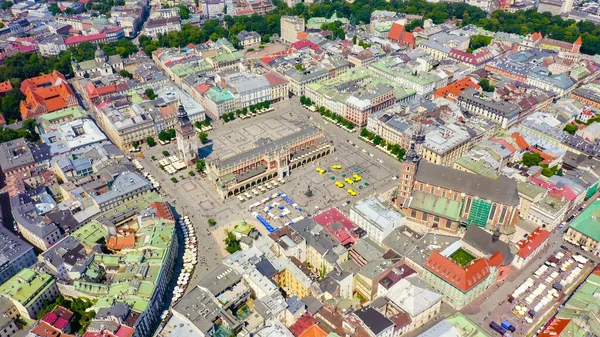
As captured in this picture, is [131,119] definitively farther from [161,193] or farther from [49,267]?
[49,267]

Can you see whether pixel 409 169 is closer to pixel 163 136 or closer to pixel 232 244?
pixel 232 244

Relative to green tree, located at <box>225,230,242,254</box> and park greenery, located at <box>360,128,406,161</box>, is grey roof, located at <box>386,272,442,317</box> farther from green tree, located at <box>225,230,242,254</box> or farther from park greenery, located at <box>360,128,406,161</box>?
park greenery, located at <box>360,128,406,161</box>

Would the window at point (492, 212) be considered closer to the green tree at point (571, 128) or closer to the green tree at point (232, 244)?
the green tree at point (571, 128)

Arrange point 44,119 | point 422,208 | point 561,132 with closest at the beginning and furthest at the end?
point 422,208
point 561,132
point 44,119

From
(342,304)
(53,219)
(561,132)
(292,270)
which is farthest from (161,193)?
(561,132)

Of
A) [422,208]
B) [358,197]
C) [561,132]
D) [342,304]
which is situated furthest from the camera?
[561,132]

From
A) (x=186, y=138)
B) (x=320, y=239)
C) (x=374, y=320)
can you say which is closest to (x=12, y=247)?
(x=186, y=138)

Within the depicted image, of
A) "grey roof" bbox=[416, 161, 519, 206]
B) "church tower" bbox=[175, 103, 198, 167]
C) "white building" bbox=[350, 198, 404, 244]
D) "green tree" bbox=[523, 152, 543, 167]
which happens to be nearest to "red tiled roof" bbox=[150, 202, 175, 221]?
"church tower" bbox=[175, 103, 198, 167]
